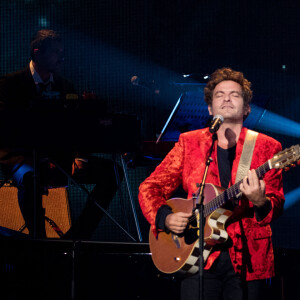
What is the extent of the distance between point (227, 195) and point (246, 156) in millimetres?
289

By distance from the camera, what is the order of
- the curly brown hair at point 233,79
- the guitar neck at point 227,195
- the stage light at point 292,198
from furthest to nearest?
the stage light at point 292,198
the curly brown hair at point 233,79
the guitar neck at point 227,195

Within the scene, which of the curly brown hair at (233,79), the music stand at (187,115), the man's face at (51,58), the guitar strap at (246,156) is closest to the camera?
the guitar strap at (246,156)

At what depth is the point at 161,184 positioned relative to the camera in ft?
10.9

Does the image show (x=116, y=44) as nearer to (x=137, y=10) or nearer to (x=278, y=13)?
(x=137, y=10)

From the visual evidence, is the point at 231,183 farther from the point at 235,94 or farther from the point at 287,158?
the point at 235,94

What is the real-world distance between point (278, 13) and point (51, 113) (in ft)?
11.0

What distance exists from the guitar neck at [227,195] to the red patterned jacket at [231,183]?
0.33ft

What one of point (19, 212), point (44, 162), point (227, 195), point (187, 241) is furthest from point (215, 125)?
point (19, 212)

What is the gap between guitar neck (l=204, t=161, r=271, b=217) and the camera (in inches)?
108

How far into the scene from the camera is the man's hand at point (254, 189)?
2641mm

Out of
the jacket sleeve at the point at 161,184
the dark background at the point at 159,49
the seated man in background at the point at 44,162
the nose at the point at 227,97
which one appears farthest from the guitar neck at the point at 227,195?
the dark background at the point at 159,49

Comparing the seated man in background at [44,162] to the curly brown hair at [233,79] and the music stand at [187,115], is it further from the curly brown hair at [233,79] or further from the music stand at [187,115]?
the curly brown hair at [233,79]

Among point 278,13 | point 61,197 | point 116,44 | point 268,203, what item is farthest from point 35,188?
point 278,13

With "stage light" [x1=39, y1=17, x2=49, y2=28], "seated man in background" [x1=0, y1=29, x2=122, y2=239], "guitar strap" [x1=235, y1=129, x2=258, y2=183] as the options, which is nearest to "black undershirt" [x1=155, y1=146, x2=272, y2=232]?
"guitar strap" [x1=235, y1=129, x2=258, y2=183]
